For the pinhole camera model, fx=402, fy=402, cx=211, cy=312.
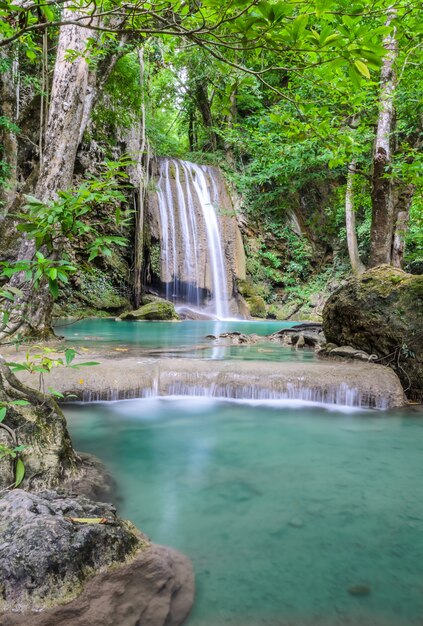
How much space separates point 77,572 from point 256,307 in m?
15.7

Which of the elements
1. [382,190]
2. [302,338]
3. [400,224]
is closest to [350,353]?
[302,338]

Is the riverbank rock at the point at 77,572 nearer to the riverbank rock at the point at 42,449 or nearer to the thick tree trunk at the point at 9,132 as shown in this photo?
the riverbank rock at the point at 42,449

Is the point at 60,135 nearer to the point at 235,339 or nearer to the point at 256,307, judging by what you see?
the point at 235,339

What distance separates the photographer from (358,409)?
14.3 feet

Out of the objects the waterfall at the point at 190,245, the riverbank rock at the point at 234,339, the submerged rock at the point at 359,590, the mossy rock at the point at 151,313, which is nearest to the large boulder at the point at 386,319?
the riverbank rock at the point at 234,339

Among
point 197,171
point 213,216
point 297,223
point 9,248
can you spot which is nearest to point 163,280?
point 213,216

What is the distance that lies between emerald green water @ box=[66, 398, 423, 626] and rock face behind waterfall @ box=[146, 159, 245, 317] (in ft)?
39.6

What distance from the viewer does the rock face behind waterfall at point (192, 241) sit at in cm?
1614

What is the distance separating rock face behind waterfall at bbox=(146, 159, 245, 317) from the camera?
16141 mm

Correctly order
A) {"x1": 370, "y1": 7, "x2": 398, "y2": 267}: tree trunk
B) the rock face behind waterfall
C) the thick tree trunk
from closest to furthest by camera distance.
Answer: {"x1": 370, "y1": 7, "x2": 398, "y2": 267}: tree trunk < the thick tree trunk < the rock face behind waterfall

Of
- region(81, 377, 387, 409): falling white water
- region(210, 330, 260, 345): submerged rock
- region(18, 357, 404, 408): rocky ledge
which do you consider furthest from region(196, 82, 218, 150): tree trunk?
region(81, 377, 387, 409): falling white water

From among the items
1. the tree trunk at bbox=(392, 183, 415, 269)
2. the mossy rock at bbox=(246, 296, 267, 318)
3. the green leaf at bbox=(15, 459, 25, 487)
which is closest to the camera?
the green leaf at bbox=(15, 459, 25, 487)

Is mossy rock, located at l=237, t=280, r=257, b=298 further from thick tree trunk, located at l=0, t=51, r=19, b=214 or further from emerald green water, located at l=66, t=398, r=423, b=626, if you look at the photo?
emerald green water, located at l=66, t=398, r=423, b=626

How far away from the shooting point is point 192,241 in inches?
655
